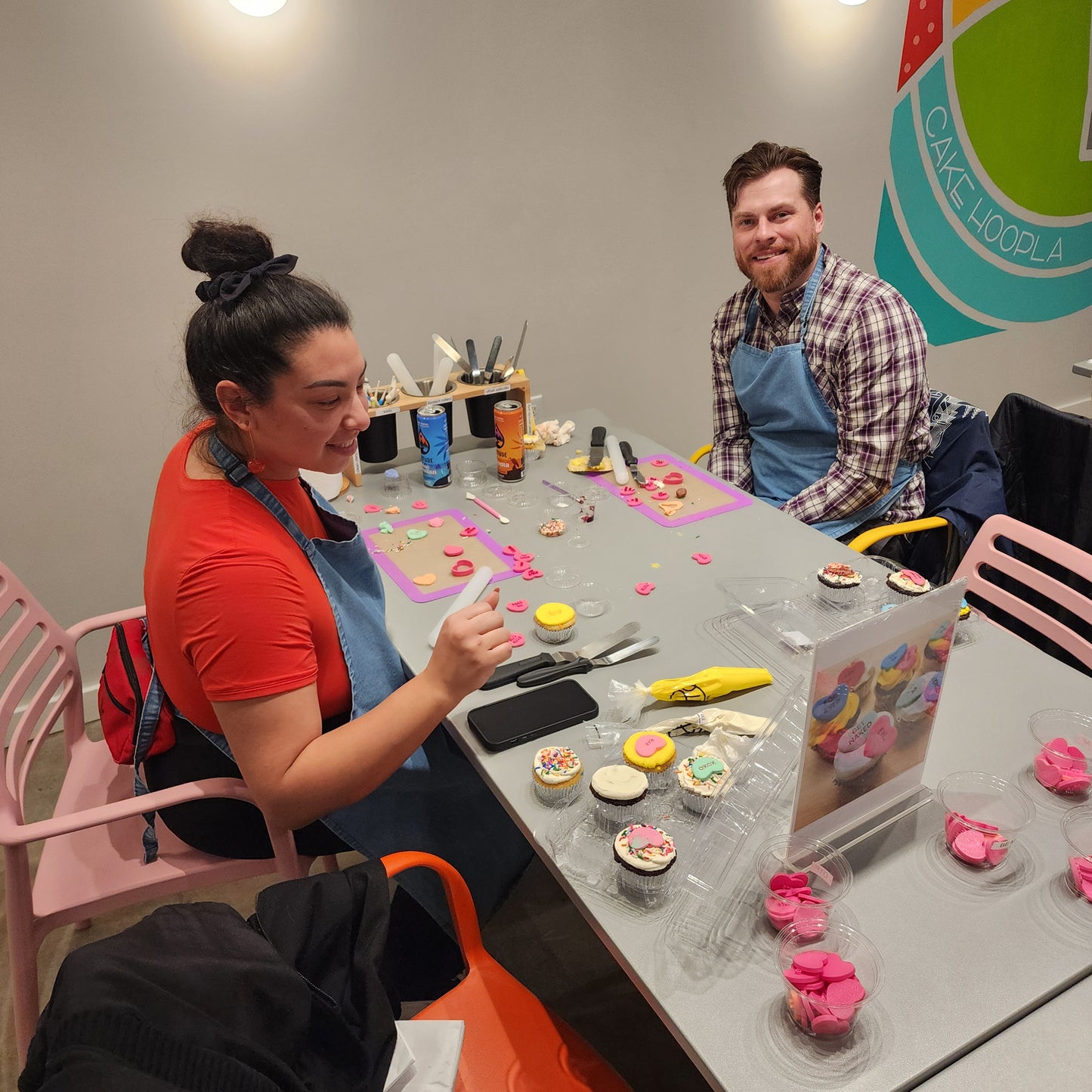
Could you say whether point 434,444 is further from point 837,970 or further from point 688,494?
point 837,970

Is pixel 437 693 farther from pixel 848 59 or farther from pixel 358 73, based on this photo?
pixel 848 59

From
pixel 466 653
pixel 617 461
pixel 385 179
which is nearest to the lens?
pixel 466 653

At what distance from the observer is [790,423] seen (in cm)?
232

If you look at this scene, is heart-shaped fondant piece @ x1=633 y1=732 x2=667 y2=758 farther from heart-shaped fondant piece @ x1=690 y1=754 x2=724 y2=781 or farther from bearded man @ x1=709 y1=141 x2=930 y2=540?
Answer: bearded man @ x1=709 y1=141 x2=930 y2=540

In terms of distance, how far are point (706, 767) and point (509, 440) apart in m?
1.15

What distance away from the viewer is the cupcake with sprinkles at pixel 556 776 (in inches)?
45.8

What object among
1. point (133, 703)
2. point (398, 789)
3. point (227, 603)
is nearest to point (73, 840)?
point (133, 703)

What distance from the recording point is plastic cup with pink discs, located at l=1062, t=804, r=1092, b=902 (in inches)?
40.1

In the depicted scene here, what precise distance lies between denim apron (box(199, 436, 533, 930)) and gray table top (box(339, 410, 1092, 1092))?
11cm

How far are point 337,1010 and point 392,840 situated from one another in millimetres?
518

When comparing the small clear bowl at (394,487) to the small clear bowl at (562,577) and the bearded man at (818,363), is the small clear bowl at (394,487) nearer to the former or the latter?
the small clear bowl at (562,577)

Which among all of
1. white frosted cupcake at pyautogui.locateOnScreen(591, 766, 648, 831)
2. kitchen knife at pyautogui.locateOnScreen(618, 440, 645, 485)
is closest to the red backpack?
white frosted cupcake at pyautogui.locateOnScreen(591, 766, 648, 831)

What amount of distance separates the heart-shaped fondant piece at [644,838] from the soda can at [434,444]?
1.23 metres

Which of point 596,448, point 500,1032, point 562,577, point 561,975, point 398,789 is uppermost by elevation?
point 596,448
